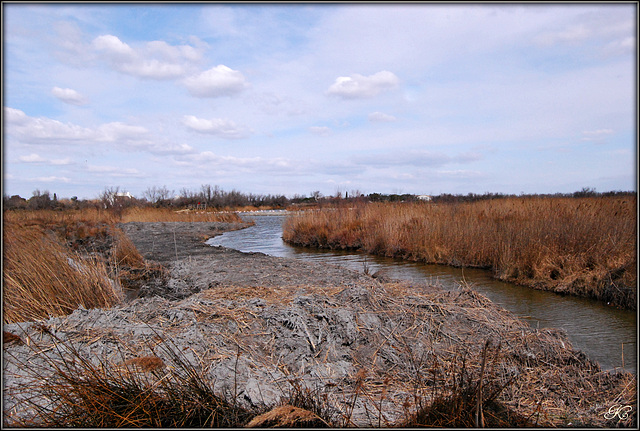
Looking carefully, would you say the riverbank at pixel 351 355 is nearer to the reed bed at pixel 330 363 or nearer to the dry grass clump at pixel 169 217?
the reed bed at pixel 330 363

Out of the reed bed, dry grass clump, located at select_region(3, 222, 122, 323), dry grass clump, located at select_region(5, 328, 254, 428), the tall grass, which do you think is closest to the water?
the tall grass

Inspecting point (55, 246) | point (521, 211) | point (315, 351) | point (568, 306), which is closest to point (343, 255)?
point (521, 211)

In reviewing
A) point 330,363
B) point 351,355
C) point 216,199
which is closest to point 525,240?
point 351,355

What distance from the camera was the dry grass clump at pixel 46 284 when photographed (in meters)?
4.56

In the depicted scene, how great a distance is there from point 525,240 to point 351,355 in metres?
7.51

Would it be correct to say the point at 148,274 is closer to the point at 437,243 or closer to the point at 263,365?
the point at 263,365

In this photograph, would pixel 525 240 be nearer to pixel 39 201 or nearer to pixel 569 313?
pixel 569 313

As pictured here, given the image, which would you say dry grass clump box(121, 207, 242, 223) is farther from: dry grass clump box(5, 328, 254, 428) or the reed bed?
dry grass clump box(5, 328, 254, 428)

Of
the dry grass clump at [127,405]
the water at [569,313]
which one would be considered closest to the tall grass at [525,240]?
the water at [569,313]

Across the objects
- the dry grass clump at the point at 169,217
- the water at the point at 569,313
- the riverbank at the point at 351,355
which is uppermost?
the dry grass clump at the point at 169,217

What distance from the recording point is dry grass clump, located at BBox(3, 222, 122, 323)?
4.56 meters

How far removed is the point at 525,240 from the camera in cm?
942

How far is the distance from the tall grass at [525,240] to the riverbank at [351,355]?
397cm

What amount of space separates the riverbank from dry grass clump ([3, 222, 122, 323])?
0.89 m
